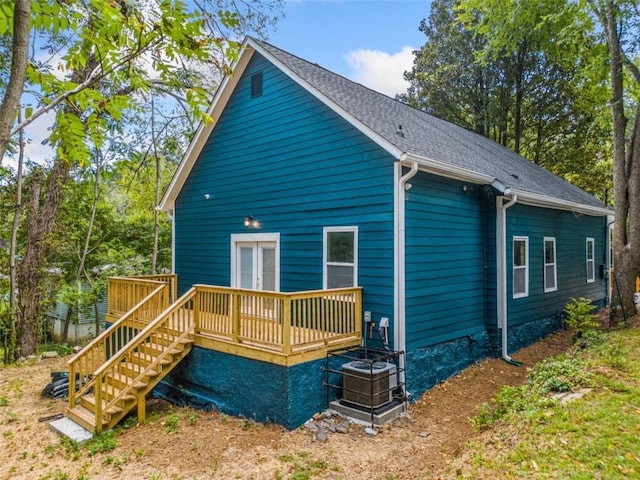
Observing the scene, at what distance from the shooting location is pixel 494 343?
339 inches

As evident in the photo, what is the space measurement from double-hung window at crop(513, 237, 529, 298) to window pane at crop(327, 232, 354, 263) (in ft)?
13.8

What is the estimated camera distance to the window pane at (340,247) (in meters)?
7.36

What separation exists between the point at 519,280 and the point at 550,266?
6.66ft

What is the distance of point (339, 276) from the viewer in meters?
7.49

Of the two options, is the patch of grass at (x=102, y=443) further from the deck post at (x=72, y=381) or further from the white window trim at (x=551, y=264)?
the white window trim at (x=551, y=264)

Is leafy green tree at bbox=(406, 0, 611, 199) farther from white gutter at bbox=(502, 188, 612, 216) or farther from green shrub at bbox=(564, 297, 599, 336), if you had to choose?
green shrub at bbox=(564, 297, 599, 336)

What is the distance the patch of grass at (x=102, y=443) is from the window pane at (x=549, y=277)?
10.0 meters

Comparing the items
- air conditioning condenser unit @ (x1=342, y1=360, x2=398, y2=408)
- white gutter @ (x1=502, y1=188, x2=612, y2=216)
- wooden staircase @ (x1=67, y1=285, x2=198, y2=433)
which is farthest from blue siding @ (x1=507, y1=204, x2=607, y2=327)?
wooden staircase @ (x1=67, y1=285, x2=198, y2=433)

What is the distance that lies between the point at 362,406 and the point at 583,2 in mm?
11687

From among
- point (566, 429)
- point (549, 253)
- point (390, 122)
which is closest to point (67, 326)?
point (390, 122)

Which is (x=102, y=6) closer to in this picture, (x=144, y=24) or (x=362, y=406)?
(x=144, y=24)

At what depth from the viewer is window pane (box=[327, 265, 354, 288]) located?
7.34m

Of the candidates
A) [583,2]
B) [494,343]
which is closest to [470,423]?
[494,343]

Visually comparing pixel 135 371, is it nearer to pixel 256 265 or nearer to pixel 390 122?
pixel 256 265
